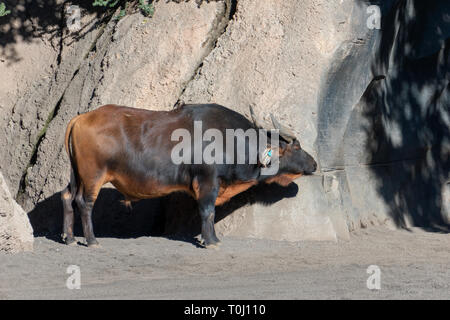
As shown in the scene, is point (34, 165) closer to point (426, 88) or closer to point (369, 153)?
point (369, 153)

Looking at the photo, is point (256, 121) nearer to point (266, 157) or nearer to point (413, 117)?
point (266, 157)

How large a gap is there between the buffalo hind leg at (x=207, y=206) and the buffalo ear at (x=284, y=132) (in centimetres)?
121

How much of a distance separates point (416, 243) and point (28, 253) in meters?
5.31

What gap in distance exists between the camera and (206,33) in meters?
12.3

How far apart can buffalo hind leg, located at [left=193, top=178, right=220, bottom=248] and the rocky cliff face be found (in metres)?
0.78

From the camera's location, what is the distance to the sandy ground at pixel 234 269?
24.0 ft

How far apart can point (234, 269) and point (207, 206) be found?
1417mm

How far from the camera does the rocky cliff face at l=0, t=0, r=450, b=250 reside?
11.1 m

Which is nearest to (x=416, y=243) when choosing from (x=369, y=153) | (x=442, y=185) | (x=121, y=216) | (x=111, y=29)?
(x=369, y=153)

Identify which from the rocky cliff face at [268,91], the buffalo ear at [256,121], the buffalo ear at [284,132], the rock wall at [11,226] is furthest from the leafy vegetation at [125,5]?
the rock wall at [11,226]

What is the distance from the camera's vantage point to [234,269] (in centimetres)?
891

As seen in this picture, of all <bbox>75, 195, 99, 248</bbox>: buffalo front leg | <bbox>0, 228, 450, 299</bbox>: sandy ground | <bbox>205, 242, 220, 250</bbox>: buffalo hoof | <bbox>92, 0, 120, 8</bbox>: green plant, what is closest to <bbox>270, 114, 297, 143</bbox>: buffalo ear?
<bbox>0, 228, 450, 299</bbox>: sandy ground

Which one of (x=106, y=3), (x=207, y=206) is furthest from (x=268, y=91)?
(x=106, y=3)

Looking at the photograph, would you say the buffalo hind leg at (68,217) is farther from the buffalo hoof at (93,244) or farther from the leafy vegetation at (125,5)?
the leafy vegetation at (125,5)
